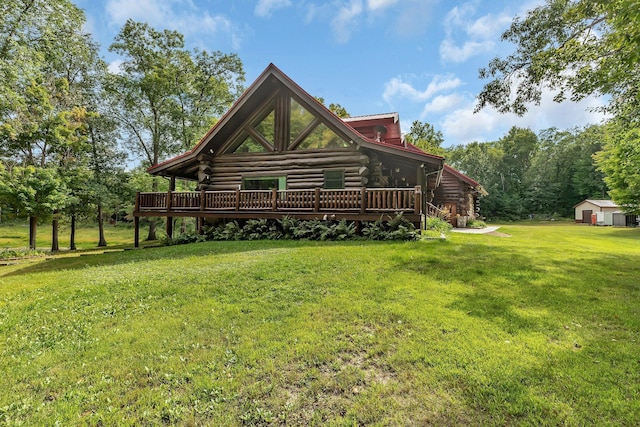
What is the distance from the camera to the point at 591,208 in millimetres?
40125

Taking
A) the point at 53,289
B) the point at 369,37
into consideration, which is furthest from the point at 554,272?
the point at 369,37

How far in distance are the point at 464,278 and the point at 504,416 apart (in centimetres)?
409

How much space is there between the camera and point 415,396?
286 cm

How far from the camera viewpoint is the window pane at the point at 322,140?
45.7 ft

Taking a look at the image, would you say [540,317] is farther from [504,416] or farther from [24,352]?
[24,352]

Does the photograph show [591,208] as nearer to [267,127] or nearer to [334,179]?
[334,179]

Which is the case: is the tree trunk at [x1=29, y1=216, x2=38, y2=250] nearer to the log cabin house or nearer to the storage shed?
the log cabin house

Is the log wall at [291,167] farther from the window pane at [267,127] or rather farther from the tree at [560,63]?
the tree at [560,63]

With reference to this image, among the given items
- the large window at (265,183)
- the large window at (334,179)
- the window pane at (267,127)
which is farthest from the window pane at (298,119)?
the large window at (334,179)

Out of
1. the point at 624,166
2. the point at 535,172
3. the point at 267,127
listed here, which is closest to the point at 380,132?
the point at 267,127

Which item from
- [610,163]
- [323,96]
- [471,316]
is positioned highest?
[323,96]

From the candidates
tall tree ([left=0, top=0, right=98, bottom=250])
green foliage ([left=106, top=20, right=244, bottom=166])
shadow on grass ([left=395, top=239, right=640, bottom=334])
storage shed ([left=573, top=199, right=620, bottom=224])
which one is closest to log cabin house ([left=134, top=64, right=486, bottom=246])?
shadow on grass ([left=395, top=239, right=640, bottom=334])

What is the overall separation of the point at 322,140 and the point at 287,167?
2290 millimetres

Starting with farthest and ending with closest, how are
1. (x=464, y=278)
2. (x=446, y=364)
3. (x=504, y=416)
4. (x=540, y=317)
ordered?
(x=464, y=278), (x=540, y=317), (x=446, y=364), (x=504, y=416)
